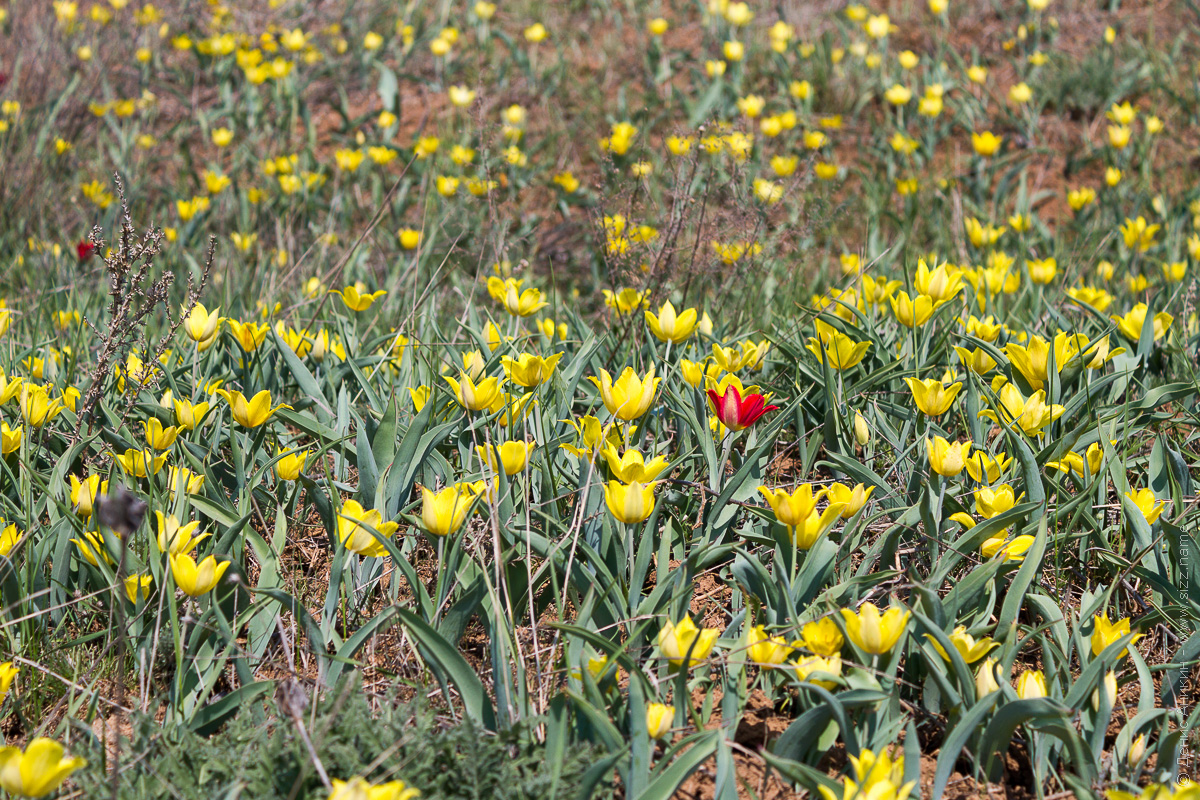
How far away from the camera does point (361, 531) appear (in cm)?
155

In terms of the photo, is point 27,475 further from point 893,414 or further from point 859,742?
point 893,414

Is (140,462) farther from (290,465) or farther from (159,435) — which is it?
(290,465)

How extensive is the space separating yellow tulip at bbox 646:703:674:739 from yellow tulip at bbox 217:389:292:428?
0.97 meters

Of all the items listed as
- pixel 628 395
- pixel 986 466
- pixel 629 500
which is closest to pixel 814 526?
pixel 629 500

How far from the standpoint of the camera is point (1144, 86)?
550 cm

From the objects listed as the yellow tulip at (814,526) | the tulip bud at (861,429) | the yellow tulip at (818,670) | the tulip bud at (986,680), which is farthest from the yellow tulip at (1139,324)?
the yellow tulip at (818,670)

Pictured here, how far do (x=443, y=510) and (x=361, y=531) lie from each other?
15 centimetres

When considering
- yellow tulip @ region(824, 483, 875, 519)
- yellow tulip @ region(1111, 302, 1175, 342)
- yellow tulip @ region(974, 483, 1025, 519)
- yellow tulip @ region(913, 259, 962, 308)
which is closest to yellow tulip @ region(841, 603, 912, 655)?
yellow tulip @ region(824, 483, 875, 519)

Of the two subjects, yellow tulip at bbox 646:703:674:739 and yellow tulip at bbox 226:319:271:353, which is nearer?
yellow tulip at bbox 646:703:674:739

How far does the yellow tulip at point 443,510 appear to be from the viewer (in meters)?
1.50

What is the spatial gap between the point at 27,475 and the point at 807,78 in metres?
5.07

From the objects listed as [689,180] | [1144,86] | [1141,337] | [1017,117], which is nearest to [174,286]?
[689,180]

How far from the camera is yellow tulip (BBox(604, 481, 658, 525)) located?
4.99ft

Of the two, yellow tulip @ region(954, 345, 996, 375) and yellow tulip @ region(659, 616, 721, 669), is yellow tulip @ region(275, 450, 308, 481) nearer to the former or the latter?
yellow tulip @ region(659, 616, 721, 669)
